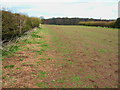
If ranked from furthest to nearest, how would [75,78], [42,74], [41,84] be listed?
1. [42,74]
2. [75,78]
3. [41,84]

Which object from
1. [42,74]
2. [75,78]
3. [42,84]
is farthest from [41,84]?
[75,78]

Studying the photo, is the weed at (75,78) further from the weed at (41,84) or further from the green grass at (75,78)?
the weed at (41,84)

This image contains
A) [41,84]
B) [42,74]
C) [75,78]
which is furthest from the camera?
[42,74]

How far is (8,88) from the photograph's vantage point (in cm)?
374

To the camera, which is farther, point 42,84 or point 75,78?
point 75,78

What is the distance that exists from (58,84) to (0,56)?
3.94 m

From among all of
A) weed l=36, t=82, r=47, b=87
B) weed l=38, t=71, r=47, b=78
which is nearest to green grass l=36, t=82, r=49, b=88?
weed l=36, t=82, r=47, b=87

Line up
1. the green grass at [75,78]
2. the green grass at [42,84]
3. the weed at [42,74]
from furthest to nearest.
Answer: the weed at [42,74], the green grass at [75,78], the green grass at [42,84]

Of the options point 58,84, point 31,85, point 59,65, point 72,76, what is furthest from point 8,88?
point 59,65

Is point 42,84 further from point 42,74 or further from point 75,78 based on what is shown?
point 75,78

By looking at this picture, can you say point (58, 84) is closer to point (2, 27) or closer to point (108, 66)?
point (108, 66)

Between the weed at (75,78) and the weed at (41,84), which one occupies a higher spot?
the weed at (75,78)

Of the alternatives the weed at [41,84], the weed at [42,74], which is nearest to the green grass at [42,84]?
the weed at [41,84]

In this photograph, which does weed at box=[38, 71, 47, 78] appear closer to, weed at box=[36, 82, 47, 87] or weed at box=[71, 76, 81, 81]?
weed at box=[36, 82, 47, 87]
